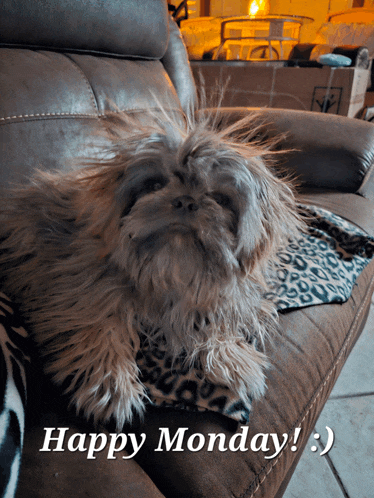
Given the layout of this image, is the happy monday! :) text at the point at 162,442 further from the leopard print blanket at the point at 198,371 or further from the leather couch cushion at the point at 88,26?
the leather couch cushion at the point at 88,26

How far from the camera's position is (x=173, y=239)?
0.75 m

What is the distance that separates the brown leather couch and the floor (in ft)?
0.64

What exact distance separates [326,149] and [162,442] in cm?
128

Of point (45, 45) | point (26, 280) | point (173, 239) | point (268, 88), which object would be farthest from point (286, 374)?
point (268, 88)

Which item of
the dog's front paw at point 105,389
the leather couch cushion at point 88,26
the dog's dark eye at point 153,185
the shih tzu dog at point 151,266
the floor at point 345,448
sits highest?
the leather couch cushion at point 88,26

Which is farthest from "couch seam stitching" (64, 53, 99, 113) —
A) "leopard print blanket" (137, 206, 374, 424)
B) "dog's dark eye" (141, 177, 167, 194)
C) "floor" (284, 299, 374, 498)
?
"floor" (284, 299, 374, 498)

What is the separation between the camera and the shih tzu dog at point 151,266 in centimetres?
74

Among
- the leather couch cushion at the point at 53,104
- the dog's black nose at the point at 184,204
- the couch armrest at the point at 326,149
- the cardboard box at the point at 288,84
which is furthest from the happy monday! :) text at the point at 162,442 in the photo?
the cardboard box at the point at 288,84

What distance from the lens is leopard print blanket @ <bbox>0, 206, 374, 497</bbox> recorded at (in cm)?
53

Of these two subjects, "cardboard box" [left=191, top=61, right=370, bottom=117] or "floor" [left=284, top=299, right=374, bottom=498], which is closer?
"floor" [left=284, top=299, right=374, bottom=498]

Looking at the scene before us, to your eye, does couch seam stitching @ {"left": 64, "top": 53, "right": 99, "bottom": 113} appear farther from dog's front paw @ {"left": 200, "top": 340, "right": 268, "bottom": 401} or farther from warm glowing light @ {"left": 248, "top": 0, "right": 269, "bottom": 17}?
warm glowing light @ {"left": 248, "top": 0, "right": 269, "bottom": 17}

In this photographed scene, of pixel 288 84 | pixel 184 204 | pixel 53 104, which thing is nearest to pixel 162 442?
pixel 184 204

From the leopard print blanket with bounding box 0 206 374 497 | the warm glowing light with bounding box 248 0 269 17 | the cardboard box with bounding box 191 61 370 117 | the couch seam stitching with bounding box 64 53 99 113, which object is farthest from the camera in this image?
the warm glowing light with bounding box 248 0 269 17

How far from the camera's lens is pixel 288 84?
10.7ft
